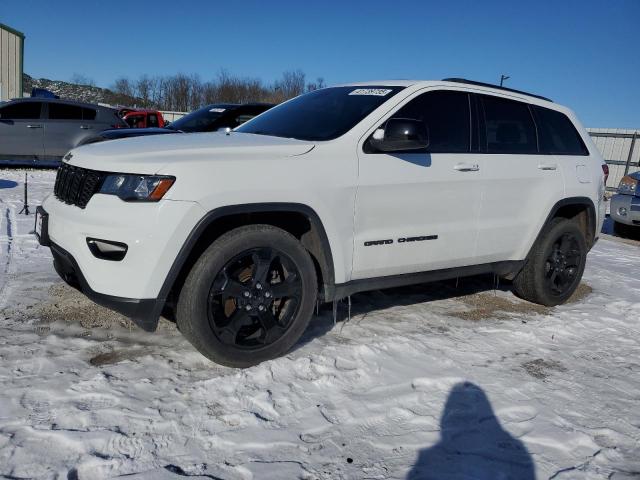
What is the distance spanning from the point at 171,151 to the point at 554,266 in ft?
12.0

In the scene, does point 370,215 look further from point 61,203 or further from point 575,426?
point 61,203

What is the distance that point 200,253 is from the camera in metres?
3.17

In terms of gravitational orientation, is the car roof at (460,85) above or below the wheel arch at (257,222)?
above

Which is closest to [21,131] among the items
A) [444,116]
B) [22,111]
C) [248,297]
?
[22,111]

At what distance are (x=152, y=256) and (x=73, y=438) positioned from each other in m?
0.93

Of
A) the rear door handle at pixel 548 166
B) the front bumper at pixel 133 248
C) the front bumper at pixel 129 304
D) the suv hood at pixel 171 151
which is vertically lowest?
the front bumper at pixel 129 304

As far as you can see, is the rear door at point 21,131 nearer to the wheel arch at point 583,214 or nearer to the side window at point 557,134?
the side window at point 557,134

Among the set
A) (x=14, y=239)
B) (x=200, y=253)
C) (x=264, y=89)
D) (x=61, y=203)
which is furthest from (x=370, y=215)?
(x=264, y=89)

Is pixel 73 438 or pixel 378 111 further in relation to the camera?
pixel 378 111

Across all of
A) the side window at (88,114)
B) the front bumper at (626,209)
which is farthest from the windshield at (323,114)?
the side window at (88,114)

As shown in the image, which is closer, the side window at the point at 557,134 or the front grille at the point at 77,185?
the front grille at the point at 77,185

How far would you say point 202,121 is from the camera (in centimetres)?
895

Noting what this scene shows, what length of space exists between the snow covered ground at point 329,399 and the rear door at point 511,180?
2.28ft

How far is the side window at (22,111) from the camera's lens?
12617 mm
